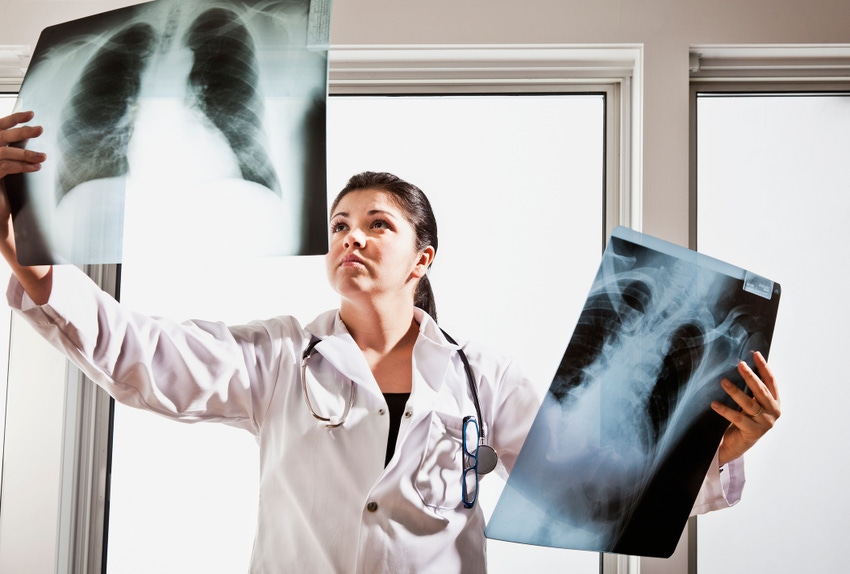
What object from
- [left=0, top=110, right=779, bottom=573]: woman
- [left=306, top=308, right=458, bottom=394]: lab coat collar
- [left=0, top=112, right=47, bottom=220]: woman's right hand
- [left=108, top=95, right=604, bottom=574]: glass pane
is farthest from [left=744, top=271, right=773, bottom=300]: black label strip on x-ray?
[left=0, top=112, right=47, bottom=220]: woman's right hand

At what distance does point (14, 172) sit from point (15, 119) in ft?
0.27

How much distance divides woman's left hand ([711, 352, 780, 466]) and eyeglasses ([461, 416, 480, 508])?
381 millimetres

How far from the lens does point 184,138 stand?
1090 millimetres

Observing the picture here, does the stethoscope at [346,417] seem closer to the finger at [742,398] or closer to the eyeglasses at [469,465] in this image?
the eyeglasses at [469,465]

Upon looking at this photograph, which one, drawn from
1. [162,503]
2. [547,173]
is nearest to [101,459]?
[162,503]

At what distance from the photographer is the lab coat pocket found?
1.17 metres

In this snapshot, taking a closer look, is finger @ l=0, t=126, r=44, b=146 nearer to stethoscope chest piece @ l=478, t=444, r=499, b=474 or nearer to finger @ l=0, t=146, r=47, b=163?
finger @ l=0, t=146, r=47, b=163

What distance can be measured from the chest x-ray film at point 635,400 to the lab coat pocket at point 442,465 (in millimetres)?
93

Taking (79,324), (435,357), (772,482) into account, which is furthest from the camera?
(772,482)

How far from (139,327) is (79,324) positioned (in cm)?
9

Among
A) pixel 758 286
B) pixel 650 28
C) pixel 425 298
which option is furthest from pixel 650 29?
pixel 425 298

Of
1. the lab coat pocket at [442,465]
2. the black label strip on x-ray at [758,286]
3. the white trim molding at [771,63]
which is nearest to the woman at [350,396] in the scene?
the lab coat pocket at [442,465]

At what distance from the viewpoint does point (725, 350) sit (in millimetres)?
1152

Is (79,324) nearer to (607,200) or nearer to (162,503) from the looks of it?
(162,503)
